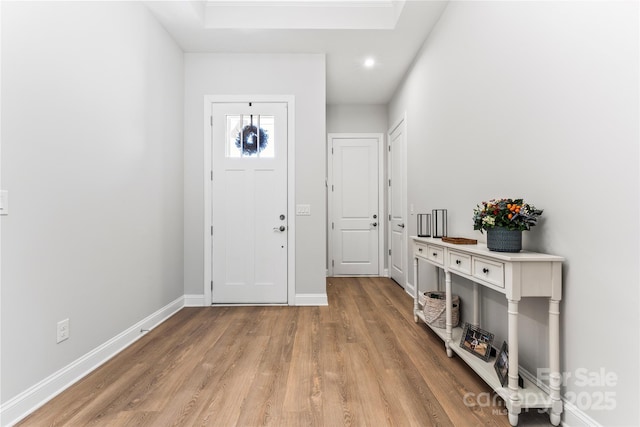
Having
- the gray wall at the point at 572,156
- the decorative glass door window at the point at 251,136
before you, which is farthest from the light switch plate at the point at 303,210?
the gray wall at the point at 572,156

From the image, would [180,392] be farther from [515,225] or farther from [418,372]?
[515,225]

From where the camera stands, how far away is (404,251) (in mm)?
4082

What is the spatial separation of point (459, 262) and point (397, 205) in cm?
246

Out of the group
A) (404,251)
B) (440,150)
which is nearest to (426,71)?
(440,150)

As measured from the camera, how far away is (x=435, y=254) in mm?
2336

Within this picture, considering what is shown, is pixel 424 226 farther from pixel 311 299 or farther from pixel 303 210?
pixel 311 299

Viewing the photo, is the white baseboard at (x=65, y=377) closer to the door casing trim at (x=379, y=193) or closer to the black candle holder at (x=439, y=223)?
the black candle holder at (x=439, y=223)

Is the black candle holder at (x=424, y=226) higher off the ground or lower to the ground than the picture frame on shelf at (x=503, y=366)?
higher

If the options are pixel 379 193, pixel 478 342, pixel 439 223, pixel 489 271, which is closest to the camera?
pixel 489 271

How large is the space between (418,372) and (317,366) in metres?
0.65

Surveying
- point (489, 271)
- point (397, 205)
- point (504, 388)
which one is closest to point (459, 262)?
point (489, 271)

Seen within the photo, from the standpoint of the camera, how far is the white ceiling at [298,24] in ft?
9.25

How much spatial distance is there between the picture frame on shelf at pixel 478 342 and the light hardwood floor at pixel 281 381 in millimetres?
145

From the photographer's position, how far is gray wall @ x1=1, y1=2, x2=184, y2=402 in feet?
5.00
